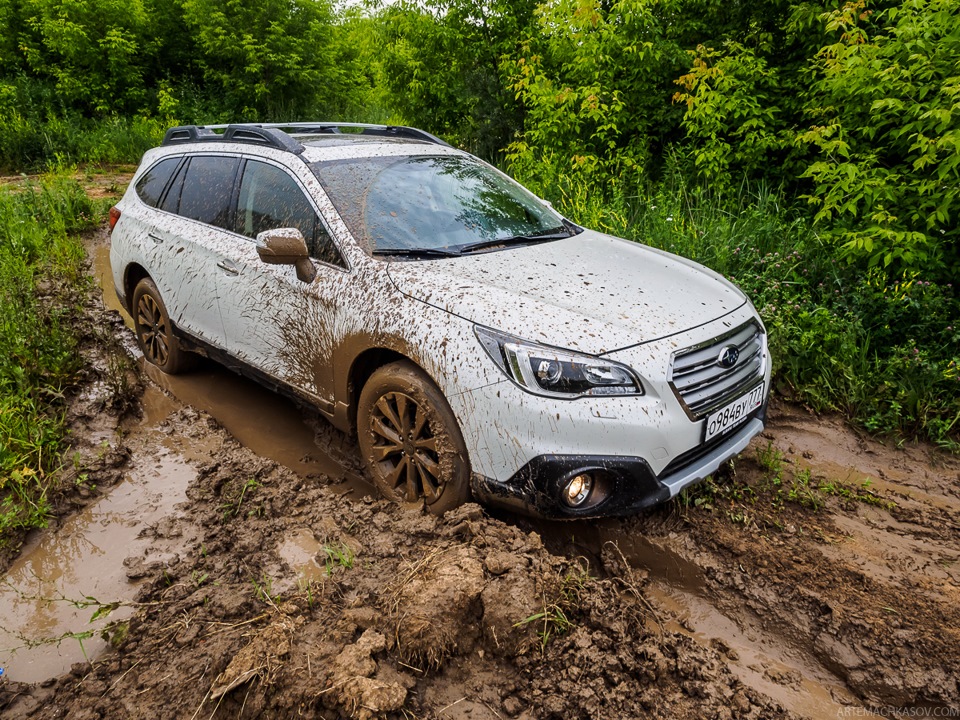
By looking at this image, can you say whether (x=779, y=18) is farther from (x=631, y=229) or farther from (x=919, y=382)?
(x=919, y=382)

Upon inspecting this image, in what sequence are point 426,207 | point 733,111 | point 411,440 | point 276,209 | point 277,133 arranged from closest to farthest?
point 411,440 → point 426,207 → point 276,209 → point 277,133 → point 733,111

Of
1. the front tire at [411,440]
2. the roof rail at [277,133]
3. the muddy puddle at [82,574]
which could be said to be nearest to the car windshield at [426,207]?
the roof rail at [277,133]

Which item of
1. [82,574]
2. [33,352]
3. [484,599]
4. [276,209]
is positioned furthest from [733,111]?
[82,574]

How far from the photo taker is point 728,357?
2.74 meters

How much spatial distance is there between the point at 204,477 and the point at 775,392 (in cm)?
358

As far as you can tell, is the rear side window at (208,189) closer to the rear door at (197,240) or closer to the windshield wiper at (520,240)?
the rear door at (197,240)

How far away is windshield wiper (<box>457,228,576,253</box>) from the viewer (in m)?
3.22

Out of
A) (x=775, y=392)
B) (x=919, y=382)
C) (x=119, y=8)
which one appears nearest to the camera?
(x=919, y=382)

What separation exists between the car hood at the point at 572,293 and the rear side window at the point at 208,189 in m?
1.59

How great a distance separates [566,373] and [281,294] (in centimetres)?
174

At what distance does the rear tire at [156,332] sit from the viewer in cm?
452

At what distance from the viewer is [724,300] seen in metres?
3.05

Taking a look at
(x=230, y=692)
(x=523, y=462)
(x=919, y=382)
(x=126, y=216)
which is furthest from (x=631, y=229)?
(x=230, y=692)

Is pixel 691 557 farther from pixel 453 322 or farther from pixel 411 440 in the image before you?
pixel 453 322
